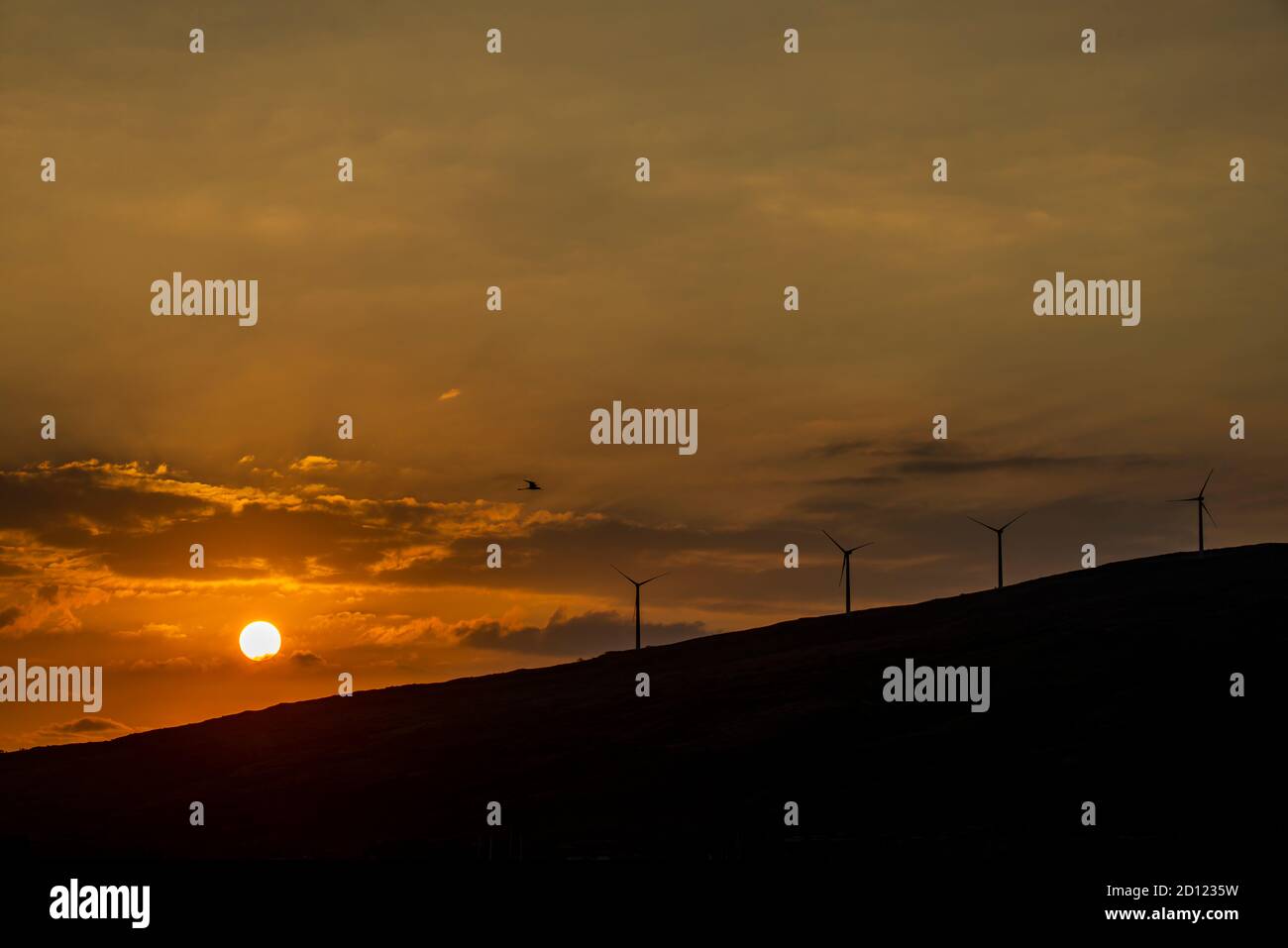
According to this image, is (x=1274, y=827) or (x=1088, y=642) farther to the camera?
(x=1088, y=642)

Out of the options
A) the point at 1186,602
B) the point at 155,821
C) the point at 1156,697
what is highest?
the point at 1186,602

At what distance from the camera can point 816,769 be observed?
14175 cm

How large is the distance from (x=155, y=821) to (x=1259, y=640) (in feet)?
399

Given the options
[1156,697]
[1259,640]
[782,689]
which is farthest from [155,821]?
[1259,640]

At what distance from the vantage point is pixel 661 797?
141 metres

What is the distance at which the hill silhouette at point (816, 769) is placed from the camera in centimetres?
11669

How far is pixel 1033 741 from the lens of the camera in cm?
13725

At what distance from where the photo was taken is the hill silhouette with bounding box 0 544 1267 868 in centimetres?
11669

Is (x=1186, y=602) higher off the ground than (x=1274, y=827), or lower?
higher
